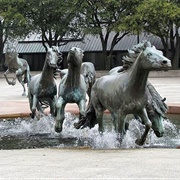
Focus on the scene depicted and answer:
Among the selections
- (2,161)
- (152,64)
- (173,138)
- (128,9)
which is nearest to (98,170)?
(2,161)

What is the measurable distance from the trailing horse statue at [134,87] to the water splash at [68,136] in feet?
1.82

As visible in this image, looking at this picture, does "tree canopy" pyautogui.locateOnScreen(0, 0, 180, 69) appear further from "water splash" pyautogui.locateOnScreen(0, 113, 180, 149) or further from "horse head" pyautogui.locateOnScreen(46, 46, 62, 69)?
"horse head" pyautogui.locateOnScreen(46, 46, 62, 69)

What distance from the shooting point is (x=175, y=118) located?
43.2 ft

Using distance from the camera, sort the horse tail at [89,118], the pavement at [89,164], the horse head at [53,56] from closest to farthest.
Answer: the pavement at [89,164]
the horse tail at [89,118]
the horse head at [53,56]

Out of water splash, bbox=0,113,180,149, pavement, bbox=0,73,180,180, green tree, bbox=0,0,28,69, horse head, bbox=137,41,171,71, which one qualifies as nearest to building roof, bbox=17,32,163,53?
green tree, bbox=0,0,28,69

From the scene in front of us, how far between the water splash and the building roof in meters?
34.8

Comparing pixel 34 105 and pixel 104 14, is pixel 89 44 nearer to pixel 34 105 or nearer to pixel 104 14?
pixel 104 14

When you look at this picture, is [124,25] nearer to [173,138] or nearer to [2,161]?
[173,138]

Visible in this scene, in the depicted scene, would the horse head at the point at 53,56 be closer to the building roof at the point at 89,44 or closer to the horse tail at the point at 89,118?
the horse tail at the point at 89,118

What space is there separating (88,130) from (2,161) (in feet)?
12.1

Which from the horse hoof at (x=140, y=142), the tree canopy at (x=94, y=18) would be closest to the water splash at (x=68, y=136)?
the horse hoof at (x=140, y=142)

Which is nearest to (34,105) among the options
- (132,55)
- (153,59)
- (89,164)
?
(132,55)

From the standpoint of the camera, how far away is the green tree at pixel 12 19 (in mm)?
41094

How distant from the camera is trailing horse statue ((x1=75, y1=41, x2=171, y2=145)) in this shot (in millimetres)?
7324
